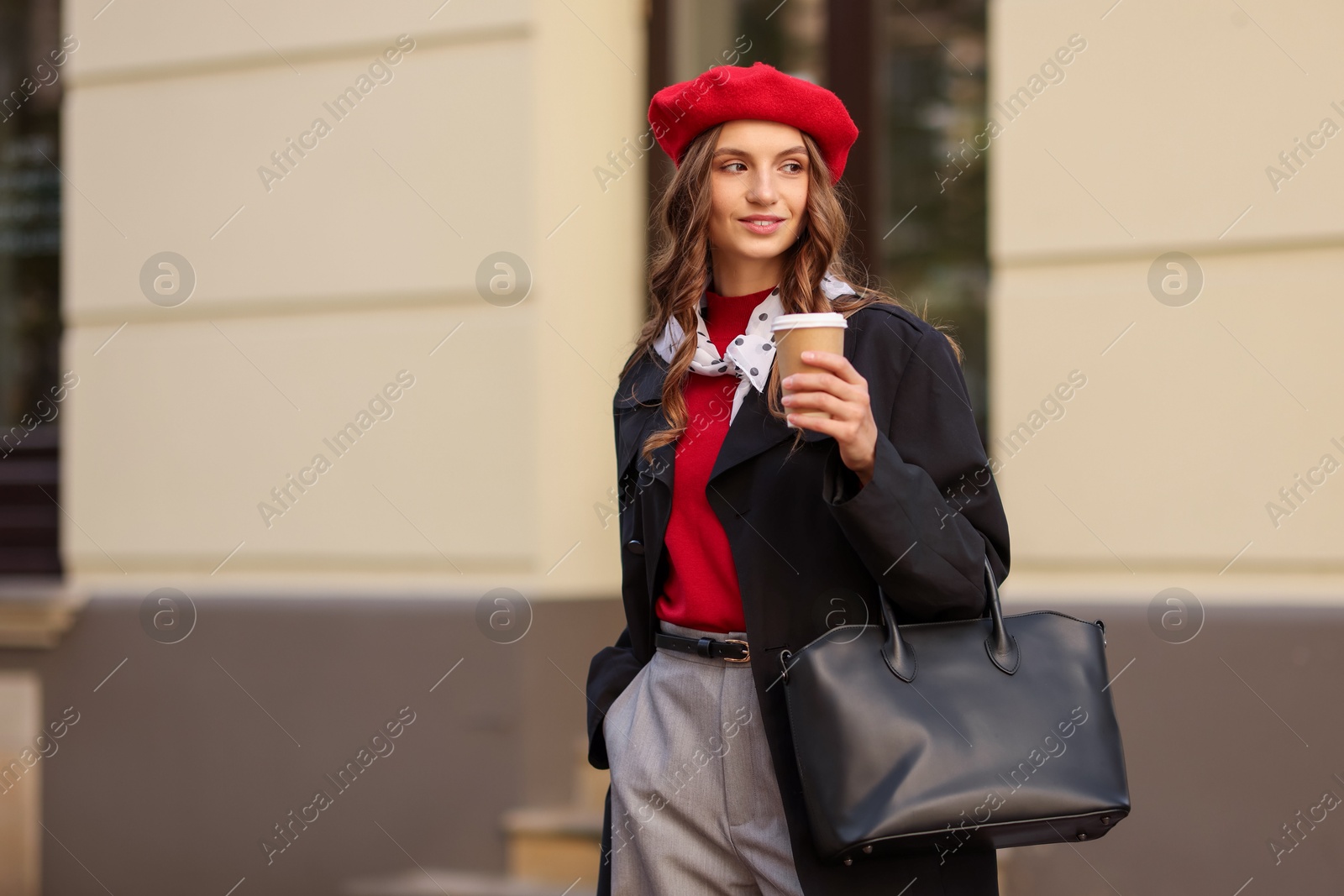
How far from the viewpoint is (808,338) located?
1500mm

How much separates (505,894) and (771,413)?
261cm

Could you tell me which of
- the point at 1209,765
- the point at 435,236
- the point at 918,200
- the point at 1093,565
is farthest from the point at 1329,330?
the point at 435,236

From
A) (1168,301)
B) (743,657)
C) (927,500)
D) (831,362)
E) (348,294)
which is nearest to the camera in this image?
(831,362)

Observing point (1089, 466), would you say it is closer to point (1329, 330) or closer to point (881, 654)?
point (1329, 330)

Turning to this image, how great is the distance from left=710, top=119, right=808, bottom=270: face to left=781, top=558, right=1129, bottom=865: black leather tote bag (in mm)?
614

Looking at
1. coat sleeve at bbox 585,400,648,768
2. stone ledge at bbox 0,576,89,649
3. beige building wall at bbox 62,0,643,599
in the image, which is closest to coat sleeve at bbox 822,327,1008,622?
coat sleeve at bbox 585,400,648,768

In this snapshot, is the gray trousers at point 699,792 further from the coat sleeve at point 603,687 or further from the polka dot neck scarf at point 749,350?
the polka dot neck scarf at point 749,350

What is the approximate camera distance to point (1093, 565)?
127 inches

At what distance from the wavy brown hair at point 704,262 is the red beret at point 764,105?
0.02m

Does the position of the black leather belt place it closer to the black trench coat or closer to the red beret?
the black trench coat

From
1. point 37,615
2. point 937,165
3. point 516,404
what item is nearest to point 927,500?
point 516,404

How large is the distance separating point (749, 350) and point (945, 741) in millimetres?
654

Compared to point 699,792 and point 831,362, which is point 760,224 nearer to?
point 831,362

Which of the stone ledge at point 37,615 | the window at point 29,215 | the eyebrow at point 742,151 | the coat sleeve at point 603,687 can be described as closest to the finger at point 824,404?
the eyebrow at point 742,151
